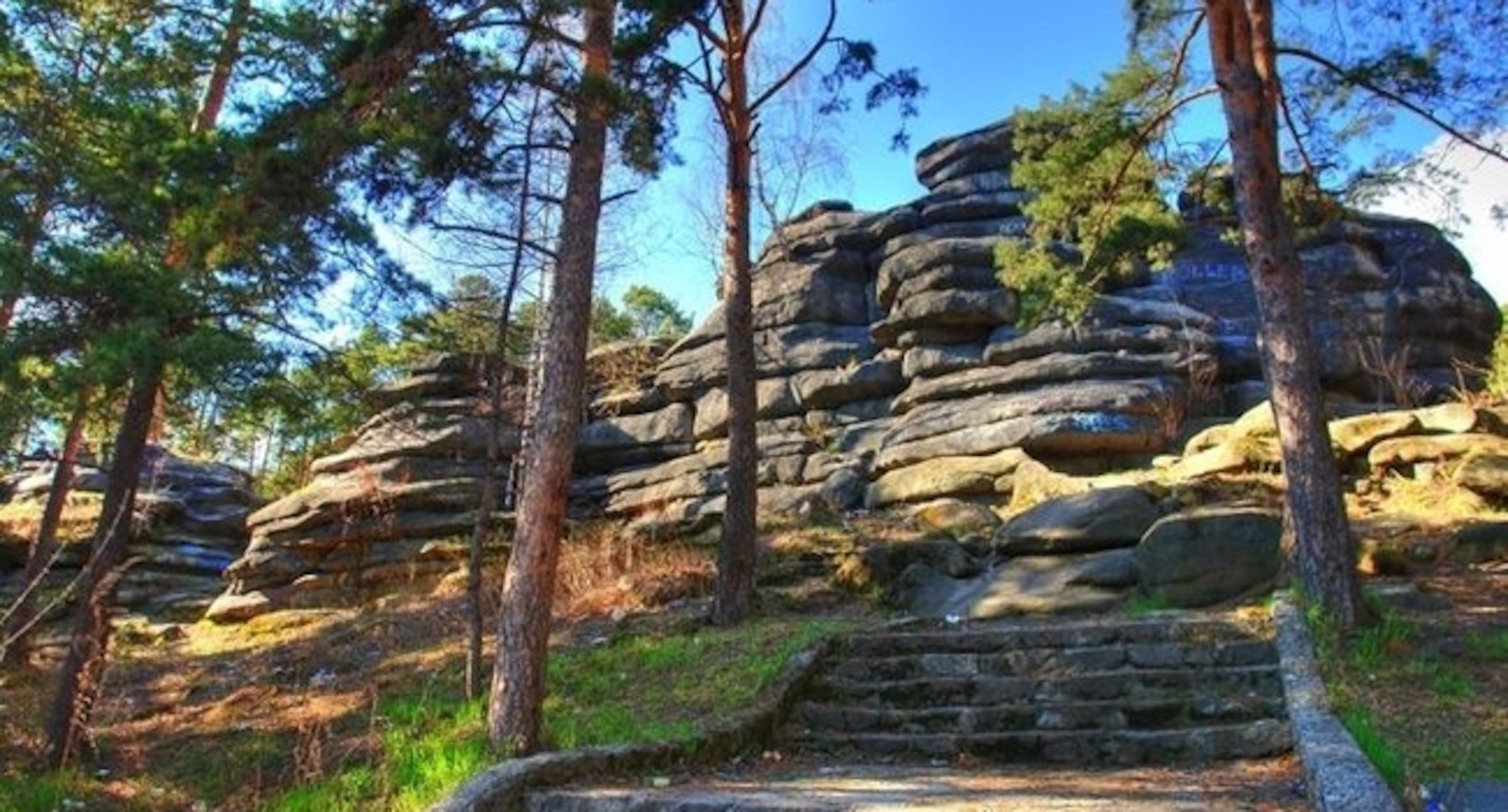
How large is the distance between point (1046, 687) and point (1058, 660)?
1.45 feet

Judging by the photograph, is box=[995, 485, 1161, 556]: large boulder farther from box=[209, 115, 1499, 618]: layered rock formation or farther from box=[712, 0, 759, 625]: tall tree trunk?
box=[209, 115, 1499, 618]: layered rock formation

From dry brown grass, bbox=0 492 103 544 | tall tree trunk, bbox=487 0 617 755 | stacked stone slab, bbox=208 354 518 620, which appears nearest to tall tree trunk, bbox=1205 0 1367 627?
tall tree trunk, bbox=487 0 617 755

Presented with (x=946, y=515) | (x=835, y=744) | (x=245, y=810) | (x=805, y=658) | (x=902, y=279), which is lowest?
(x=245, y=810)

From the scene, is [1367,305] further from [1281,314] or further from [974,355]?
[1281,314]

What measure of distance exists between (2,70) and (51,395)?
4297 millimetres

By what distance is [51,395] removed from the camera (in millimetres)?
9125

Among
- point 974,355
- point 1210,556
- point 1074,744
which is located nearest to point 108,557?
point 1074,744

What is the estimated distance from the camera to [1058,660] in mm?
7988

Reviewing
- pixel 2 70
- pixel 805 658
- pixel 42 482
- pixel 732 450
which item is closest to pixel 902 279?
pixel 732 450

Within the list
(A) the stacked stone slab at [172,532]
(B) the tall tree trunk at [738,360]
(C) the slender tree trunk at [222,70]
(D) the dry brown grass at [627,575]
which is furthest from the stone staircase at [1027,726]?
(A) the stacked stone slab at [172,532]

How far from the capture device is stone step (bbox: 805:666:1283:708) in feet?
23.7

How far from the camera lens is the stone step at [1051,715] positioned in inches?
271

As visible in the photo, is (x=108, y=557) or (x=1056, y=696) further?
(x=108, y=557)

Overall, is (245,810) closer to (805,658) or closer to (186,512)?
(805,658)
